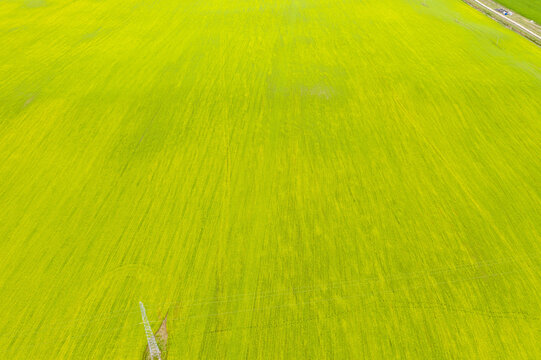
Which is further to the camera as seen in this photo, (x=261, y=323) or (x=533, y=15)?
(x=533, y=15)

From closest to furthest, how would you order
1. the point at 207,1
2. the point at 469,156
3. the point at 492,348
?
the point at 492,348 → the point at 469,156 → the point at 207,1

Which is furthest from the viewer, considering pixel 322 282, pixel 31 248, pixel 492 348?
pixel 31 248

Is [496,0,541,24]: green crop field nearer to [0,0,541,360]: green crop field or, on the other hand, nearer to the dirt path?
the dirt path

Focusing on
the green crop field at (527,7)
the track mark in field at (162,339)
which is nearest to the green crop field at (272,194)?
the track mark in field at (162,339)

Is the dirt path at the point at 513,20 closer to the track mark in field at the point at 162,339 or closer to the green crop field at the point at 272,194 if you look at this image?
the green crop field at the point at 272,194

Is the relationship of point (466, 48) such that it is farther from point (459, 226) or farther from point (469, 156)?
point (459, 226)

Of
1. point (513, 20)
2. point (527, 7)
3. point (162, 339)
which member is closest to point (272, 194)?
point (162, 339)

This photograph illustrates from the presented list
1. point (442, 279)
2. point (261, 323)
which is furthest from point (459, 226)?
point (261, 323)

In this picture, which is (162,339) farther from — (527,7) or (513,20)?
(527,7)
